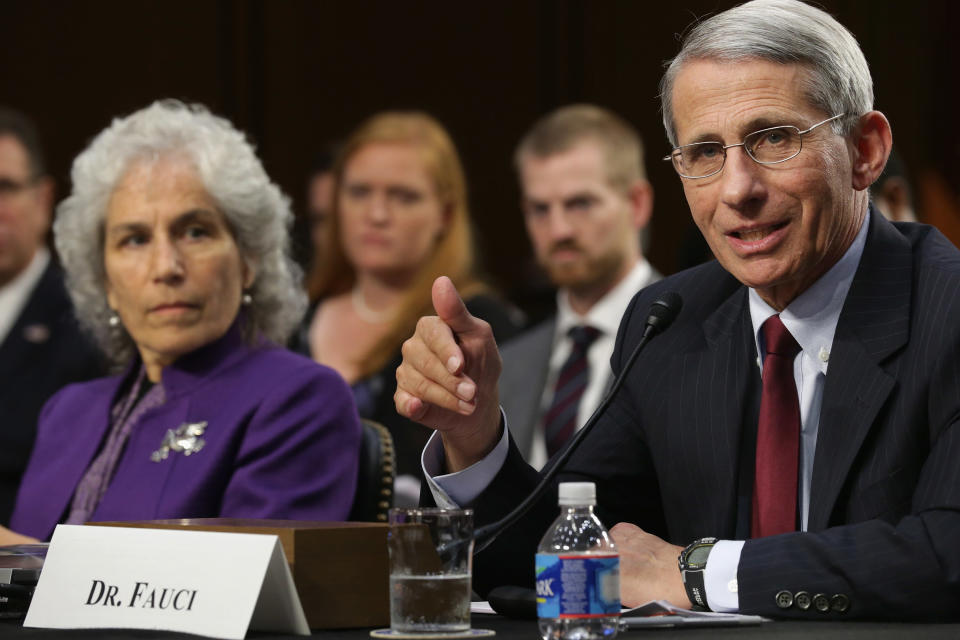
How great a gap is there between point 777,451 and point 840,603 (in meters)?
0.36

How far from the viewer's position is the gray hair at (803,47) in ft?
6.46

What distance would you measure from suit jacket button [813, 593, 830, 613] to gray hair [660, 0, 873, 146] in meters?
0.70

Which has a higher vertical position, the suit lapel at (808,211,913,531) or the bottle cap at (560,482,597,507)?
the suit lapel at (808,211,913,531)

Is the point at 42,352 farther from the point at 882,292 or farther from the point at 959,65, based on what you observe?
the point at 959,65

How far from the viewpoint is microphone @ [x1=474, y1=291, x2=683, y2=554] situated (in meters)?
1.58

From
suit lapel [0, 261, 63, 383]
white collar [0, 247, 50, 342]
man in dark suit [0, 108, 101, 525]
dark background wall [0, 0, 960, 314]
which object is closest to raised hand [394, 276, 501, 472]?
man in dark suit [0, 108, 101, 525]

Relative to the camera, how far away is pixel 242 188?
107 inches

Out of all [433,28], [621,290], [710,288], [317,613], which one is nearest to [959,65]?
[621,290]

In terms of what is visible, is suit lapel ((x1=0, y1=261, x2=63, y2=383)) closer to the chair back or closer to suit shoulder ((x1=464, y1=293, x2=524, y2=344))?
suit shoulder ((x1=464, y1=293, x2=524, y2=344))

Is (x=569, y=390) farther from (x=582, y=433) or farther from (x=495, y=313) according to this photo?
(x=582, y=433)

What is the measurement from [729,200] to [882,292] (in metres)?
0.26

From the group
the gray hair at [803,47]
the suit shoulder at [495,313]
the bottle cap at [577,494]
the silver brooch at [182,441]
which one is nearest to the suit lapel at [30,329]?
the suit shoulder at [495,313]

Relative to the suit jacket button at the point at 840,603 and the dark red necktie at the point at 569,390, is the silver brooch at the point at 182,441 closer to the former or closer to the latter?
the suit jacket button at the point at 840,603

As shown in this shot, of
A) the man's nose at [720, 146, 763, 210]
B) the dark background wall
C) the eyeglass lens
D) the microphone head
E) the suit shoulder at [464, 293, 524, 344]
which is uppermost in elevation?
the dark background wall
